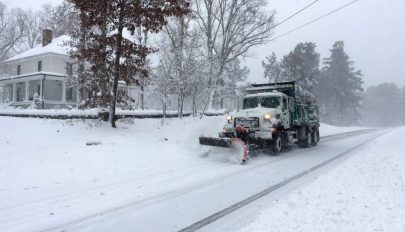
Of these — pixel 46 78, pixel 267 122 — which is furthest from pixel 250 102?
pixel 46 78

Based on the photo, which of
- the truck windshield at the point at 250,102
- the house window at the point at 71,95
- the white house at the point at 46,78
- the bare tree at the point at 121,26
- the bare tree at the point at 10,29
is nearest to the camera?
the bare tree at the point at 121,26

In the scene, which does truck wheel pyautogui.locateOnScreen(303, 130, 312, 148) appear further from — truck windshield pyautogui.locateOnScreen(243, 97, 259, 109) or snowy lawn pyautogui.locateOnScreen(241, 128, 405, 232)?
snowy lawn pyautogui.locateOnScreen(241, 128, 405, 232)

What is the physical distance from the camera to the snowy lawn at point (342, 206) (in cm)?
673

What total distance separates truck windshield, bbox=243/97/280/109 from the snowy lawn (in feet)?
22.0

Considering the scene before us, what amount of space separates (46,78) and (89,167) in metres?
27.7

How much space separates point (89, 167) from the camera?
41.4 ft

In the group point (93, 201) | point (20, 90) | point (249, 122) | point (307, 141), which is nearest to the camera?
point (93, 201)

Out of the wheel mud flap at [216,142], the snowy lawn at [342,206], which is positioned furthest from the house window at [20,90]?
the snowy lawn at [342,206]

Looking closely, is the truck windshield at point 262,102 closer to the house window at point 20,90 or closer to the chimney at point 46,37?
the house window at point 20,90

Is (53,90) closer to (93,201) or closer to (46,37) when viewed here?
(46,37)

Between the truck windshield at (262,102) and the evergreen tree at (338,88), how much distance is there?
70204 mm

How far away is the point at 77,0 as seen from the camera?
17.0 meters

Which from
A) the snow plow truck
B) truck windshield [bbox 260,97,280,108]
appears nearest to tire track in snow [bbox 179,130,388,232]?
the snow plow truck

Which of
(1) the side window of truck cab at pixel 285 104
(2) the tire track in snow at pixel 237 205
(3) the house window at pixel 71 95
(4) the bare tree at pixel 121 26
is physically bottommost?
(2) the tire track in snow at pixel 237 205
